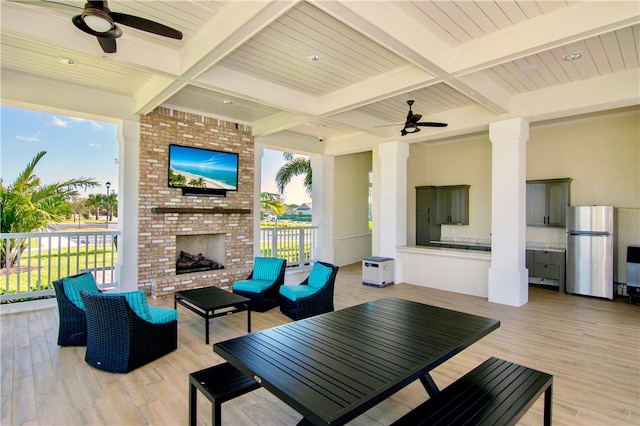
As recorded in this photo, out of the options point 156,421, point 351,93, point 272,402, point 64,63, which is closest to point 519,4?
point 351,93

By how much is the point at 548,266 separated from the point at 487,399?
Result: 18.9 feet

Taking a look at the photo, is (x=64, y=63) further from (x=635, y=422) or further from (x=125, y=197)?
(x=635, y=422)

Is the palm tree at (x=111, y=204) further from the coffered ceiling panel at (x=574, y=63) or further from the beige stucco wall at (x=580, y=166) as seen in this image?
the coffered ceiling panel at (x=574, y=63)

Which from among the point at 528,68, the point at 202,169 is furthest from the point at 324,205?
the point at 528,68

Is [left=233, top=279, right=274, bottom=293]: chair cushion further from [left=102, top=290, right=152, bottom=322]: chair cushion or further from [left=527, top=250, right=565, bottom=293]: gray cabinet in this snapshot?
[left=527, top=250, right=565, bottom=293]: gray cabinet

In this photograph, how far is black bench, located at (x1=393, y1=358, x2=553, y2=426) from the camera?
5.92 feet

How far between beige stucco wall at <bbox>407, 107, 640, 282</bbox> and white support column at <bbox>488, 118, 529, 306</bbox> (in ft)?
6.88

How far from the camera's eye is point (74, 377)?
2.93 meters

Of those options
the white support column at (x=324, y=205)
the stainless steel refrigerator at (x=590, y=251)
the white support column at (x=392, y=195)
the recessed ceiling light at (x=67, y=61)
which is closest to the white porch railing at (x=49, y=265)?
the recessed ceiling light at (x=67, y=61)

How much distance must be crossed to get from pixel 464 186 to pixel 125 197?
7.28 meters

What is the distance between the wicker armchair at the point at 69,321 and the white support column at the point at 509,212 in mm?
5806

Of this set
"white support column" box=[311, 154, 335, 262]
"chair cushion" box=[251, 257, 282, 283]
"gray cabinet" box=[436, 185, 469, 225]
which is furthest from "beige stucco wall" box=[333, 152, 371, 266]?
"chair cushion" box=[251, 257, 282, 283]

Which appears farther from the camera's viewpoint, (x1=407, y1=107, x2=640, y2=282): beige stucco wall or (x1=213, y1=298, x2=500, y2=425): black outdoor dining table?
(x1=407, y1=107, x2=640, y2=282): beige stucco wall

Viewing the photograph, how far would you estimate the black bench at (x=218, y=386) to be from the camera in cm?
197
